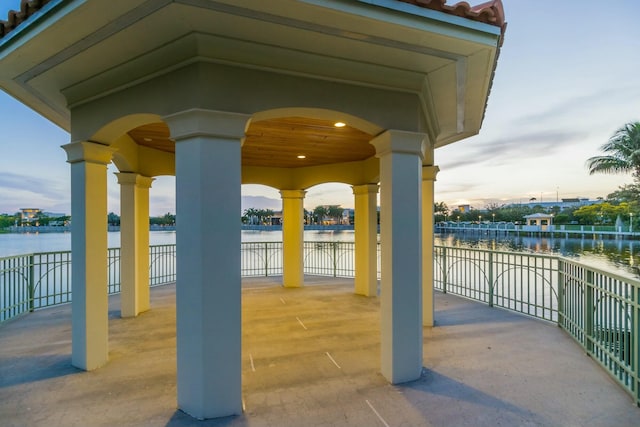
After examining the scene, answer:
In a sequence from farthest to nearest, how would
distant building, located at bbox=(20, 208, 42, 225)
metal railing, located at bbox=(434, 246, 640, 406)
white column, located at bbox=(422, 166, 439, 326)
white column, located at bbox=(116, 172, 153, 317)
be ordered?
distant building, located at bbox=(20, 208, 42, 225) < white column, located at bbox=(116, 172, 153, 317) < white column, located at bbox=(422, 166, 439, 326) < metal railing, located at bbox=(434, 246, 640, 406)

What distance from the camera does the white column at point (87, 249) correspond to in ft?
11.1

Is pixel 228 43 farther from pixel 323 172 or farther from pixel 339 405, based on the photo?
pixel 323 172

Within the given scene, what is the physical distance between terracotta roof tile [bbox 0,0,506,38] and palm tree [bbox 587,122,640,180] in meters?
17.1

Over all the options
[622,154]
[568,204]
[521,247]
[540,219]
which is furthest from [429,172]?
[568,204]

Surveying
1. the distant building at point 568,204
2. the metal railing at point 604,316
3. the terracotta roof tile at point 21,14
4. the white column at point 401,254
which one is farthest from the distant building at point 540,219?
the terracotta roof tile at point 21,14

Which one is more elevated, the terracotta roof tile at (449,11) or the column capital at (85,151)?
the terracotta roof tile at (449,11)

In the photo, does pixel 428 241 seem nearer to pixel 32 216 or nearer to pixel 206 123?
pixel 206 123

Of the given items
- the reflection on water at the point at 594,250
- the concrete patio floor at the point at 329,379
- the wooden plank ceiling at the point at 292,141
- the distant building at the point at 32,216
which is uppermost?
the wooden plank ceiling at the point at 292,141

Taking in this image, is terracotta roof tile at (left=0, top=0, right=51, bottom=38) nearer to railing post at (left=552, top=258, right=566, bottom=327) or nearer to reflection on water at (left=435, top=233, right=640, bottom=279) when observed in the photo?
railing post at (left=552, top=258, right=566, bottom=327)

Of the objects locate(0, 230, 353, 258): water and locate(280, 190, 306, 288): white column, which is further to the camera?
locate(0, 230, 353, 258): water

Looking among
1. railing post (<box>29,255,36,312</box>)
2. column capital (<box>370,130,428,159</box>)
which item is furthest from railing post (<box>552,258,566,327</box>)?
railing post (<box>29,255,36,312</box>)

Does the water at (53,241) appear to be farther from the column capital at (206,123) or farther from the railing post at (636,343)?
the railing post at (636,343)

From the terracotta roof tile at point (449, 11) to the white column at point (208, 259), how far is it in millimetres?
1231

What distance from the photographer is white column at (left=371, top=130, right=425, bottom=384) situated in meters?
3.12
